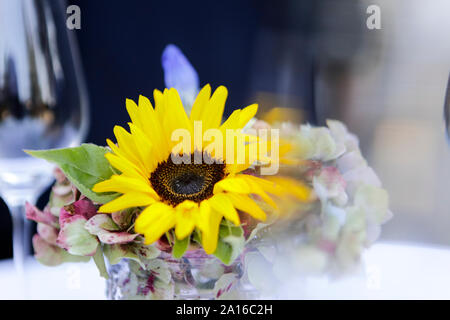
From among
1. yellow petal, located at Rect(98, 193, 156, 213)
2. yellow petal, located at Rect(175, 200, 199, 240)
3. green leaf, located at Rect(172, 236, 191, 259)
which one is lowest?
green leaf, located at Rect(172, 236, 191, 259)

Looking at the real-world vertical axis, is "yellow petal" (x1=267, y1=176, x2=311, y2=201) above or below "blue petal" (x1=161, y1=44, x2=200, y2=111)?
below

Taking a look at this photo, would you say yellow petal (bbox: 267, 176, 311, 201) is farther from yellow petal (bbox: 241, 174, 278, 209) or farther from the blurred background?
the blurred background

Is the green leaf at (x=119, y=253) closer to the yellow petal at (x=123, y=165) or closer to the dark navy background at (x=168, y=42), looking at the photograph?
the yellow petal at (x=123, y=165)

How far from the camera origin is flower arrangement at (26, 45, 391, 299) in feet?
0.54

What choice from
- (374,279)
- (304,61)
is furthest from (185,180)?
(304,61)

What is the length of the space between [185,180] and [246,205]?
34mm

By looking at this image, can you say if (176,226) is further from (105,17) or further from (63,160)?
(105,17)

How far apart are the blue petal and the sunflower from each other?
0.05 metres

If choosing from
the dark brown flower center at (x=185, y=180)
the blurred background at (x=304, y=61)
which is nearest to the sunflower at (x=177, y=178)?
the dark brown flower center at (x=185, y=180)

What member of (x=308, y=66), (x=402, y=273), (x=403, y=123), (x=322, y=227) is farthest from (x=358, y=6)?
(x=322, y=227)

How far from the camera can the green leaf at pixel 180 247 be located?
0.52ft

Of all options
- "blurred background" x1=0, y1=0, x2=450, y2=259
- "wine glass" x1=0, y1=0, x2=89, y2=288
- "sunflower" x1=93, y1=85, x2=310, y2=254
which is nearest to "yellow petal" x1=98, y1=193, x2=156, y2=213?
"sunflower" x1=93, y1=85, x2=310, y2=254

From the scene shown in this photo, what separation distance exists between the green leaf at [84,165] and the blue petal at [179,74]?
6 cm
